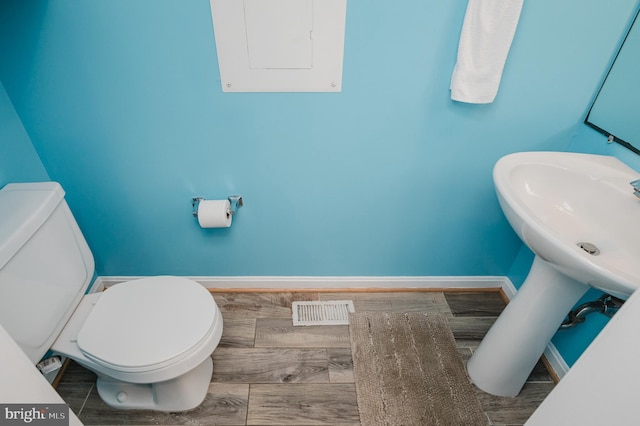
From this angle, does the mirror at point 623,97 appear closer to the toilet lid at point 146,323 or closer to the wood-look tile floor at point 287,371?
the wood-look tile floor at point 287,371

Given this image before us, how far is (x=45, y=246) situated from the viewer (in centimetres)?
109

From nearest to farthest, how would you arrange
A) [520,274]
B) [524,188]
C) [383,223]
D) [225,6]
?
[225,6] < [524,188] < [383,223] < [520,274]

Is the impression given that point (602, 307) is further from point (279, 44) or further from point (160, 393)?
point (160, 393)

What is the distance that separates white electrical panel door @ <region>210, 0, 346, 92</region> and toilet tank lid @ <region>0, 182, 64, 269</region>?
69 centimetres

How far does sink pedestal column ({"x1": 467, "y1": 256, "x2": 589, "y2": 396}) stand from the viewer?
1072 millimetres

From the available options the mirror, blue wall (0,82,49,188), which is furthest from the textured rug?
blue wall (0,82,49,188)

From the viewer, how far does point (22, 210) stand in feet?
3.42

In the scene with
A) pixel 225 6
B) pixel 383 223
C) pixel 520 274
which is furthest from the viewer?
pixel 520 274

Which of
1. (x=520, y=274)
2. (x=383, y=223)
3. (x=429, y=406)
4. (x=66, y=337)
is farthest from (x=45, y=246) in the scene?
(x=520, y=274)

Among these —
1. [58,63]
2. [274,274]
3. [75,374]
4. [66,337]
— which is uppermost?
[58,63]

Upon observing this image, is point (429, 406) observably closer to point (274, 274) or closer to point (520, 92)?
point (274, 274)

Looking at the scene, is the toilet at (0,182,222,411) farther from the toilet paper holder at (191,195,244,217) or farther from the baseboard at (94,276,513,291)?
the baseboard at (94,276,513,291)

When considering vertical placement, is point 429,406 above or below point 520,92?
below

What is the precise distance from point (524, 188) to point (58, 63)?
64.7 inches
